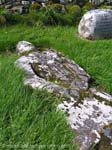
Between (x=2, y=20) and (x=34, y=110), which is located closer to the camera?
(x=34, y=110)

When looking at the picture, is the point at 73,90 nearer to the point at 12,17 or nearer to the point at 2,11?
the point at 12,17

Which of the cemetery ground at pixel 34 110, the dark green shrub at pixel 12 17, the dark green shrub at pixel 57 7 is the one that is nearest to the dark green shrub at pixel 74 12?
the dark green shrub at pixel 57 7

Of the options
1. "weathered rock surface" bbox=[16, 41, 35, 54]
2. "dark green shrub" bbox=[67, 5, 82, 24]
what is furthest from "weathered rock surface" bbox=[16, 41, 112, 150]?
"dark green shrub" bbox=[67, 5, 82, 24]

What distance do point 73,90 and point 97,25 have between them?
9.39 feet

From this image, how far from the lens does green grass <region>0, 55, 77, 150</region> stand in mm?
4090

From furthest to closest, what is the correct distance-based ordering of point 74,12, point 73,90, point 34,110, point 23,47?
point 74,12 < point 23,47 < point 73,90 < point 34,110

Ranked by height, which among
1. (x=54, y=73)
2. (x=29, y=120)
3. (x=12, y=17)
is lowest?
(x=12, y=17)

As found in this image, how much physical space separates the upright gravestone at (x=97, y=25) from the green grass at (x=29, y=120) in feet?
9.81

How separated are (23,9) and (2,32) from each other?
3.73 feet

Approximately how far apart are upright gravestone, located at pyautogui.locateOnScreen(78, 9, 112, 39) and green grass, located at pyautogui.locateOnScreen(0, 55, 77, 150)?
9.81 ft

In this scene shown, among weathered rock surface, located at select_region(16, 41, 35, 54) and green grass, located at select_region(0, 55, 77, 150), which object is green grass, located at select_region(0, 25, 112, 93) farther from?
green grass, located at select_region(0, 55, 77, 150)

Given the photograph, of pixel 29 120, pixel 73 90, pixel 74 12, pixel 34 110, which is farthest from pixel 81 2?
pixel 29 120

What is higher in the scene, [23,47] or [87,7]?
[23,47]

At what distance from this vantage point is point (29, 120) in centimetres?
437
